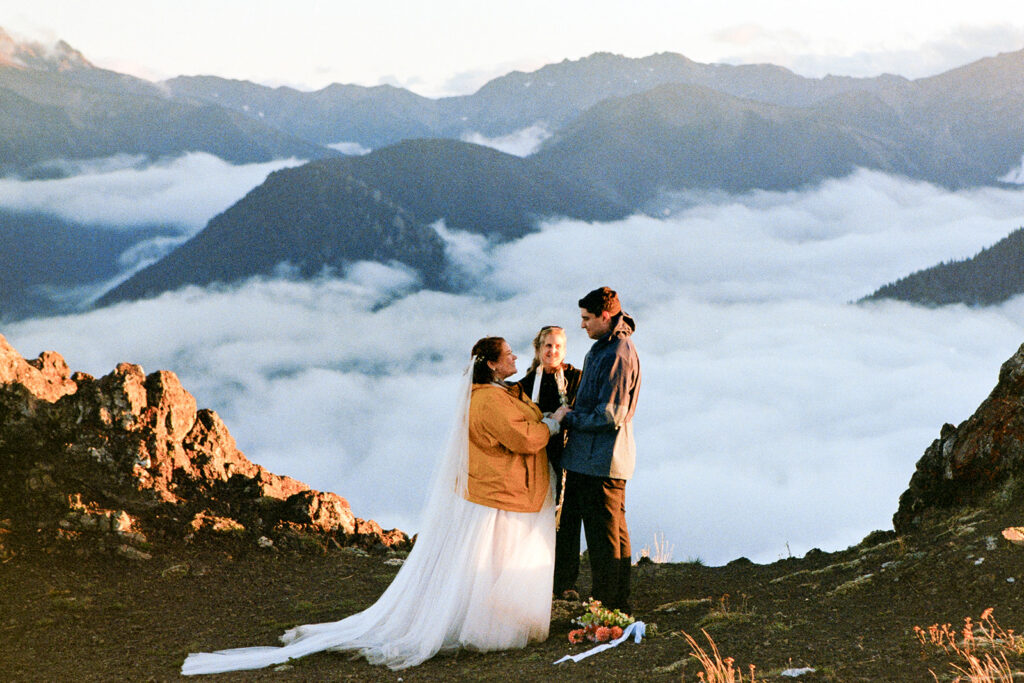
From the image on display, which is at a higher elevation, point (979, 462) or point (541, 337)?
point (541, 337)

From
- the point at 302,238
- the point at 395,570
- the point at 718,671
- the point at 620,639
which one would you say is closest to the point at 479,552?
the point at 620,639

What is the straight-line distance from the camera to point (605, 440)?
7.08 meters

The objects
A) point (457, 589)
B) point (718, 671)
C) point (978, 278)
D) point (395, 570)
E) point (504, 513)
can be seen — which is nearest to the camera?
point (718, 671)

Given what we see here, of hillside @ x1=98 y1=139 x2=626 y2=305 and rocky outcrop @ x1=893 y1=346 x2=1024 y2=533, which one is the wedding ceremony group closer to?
rocky outcrop @ x1=893 y1=346 x2=1024 y2=533

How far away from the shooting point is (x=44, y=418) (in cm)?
1094

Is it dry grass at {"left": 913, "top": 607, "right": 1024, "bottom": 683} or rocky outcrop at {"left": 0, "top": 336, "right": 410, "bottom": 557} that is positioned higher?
rocky outcrop at {"left": 0, "top": 336, "right": 410, "bottom": 557}

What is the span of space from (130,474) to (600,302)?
22.8 ft

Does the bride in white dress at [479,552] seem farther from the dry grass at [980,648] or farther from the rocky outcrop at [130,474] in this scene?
the rocky outcrop at [130,474]

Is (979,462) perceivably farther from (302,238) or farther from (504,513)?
(302,238)

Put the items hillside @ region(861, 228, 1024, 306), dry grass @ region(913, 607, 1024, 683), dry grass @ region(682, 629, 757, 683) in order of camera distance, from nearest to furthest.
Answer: dry grass @ region(913, 607, 1024, 683) → dry grass @ region(682, 629, 757, 683) → hillside @ region(861, 228, 1024, 306)

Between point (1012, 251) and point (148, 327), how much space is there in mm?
159445

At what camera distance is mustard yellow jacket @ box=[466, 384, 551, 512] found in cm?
679

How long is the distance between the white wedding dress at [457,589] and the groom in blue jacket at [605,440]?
399 mm

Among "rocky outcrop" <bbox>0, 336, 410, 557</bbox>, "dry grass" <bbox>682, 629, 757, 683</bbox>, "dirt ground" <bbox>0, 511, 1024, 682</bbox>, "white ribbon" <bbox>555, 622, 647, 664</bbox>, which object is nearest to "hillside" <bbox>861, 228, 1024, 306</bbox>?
"dirt ground" <bbox>0, 511, 1024, 682</bbox>
